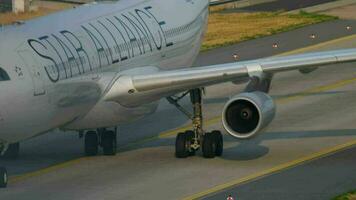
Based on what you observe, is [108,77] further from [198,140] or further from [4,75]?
[4,75]

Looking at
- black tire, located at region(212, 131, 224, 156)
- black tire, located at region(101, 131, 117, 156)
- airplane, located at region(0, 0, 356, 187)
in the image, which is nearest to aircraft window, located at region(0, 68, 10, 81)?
airplane, located at region(0, 0, 356, 187)

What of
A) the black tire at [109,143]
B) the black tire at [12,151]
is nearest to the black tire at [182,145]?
the black tire at [109,143]

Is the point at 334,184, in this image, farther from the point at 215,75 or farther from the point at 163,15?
the point at 163,15

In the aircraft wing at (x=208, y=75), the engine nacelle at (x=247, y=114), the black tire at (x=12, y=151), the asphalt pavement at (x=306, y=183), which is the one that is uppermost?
the aircraft wing at (x=208, y=75)

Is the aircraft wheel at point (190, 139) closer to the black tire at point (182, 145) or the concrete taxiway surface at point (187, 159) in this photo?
the black tire at point (182, 145)

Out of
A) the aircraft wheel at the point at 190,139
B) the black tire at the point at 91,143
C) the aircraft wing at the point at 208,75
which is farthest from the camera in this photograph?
the black tire at the point at 91,143

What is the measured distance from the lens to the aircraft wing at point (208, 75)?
3744cm

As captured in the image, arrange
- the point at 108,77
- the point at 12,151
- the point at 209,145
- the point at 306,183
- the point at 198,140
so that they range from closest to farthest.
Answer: the point at 306,183 → the point at 108,77 → the point at 209,145 → the point at 198,140 → the point at 12,151

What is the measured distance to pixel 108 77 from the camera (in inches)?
1486

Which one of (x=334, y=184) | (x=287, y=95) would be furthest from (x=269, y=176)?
(x=287, y=95)

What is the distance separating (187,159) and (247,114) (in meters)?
3.55

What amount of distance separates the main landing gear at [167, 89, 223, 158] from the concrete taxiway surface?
294 mm

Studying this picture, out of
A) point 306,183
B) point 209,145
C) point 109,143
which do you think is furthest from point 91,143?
point 306,183

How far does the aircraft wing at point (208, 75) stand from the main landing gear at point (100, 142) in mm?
2499
